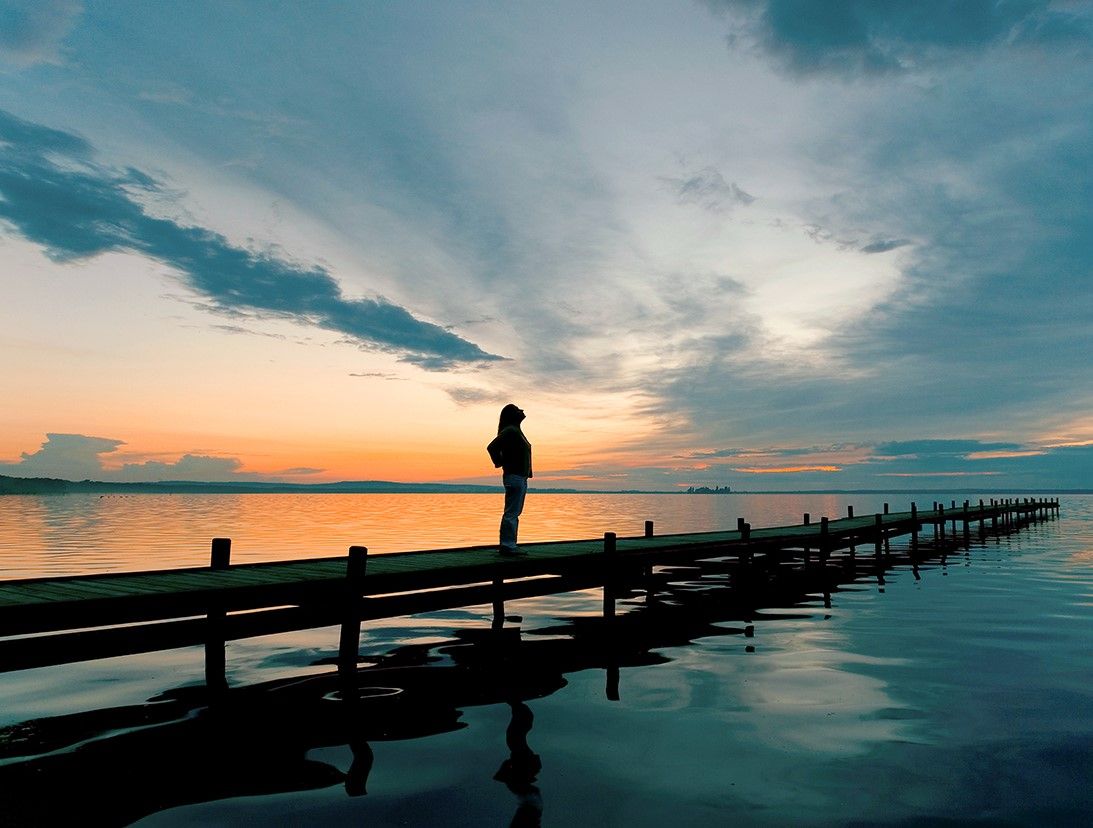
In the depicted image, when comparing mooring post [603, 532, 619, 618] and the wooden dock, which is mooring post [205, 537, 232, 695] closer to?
the wooden dock

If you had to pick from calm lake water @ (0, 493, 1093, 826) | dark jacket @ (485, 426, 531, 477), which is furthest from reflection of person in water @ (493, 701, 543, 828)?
dark jacket @ (485, 426, 531, 477)

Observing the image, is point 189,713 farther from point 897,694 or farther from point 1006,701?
point 1006,701

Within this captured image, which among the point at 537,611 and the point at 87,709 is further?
the point at 537,611

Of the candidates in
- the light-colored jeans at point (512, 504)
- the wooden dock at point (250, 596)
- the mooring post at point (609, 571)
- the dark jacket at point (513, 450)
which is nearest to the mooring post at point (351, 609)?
the wooden dock at point (250, 596)

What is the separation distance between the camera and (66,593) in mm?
8734

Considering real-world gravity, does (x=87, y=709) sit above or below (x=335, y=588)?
below

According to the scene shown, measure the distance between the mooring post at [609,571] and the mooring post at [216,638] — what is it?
756 cm

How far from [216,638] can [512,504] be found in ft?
18.7

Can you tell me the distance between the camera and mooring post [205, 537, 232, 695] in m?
9.53

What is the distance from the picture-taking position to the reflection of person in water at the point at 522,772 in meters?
6.11

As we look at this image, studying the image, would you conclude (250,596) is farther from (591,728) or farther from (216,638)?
(591,728)

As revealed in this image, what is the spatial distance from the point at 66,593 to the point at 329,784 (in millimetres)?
4506

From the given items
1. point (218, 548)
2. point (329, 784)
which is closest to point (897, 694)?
point (329, 784)

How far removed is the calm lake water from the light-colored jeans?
2.00 metres
